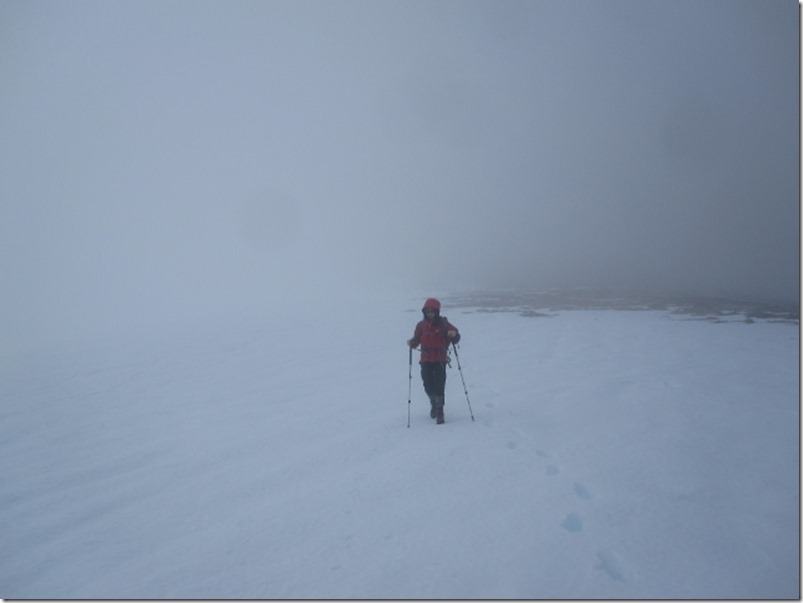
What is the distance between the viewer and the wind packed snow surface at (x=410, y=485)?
151 inches

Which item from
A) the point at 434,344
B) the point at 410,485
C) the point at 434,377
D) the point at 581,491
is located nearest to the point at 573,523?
the point at 581,491

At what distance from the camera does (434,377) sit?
750 cm

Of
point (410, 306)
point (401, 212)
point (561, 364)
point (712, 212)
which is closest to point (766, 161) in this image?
point (712, 212)

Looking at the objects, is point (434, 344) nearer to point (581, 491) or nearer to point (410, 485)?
point (410, 485)

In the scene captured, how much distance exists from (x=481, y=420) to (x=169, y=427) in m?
6.12

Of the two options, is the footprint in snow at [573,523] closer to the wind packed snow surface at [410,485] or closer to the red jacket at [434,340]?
the wind packed snow surface at [410,485]

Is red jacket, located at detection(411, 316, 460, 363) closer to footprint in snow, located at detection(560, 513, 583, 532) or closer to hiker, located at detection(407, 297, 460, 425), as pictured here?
hiker, located at detection(407, 297, 460, 425)

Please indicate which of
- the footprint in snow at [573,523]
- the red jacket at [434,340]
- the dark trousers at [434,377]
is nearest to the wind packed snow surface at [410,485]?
the footprint in snow at [573,523]

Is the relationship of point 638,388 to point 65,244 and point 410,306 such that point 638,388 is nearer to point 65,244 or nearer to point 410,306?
point 410,306

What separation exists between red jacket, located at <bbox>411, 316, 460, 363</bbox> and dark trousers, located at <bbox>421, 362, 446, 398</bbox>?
0.39ft

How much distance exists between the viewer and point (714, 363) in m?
11.2

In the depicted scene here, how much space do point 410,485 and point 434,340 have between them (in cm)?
275

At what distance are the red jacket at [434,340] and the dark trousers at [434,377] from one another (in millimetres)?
120

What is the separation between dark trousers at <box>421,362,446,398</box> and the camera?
7.43 meters
